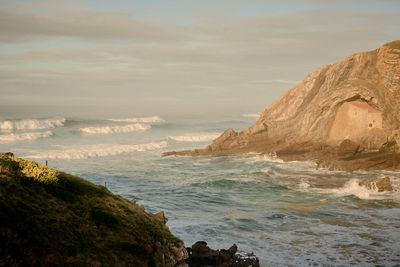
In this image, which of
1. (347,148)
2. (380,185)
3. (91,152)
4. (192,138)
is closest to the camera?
(380,185)

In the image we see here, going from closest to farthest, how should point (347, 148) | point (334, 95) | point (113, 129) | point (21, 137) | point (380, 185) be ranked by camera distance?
1. point (380, 185)
2. point (347, 148)
3. point (334, 95)
4. point (21, 137)
5. point (113, 129)

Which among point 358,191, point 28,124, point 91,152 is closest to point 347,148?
point 358,191

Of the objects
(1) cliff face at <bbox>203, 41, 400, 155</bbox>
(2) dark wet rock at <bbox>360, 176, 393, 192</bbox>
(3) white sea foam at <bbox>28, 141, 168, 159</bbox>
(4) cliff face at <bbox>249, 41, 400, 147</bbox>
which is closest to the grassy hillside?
(2) dark wet rock at <bbox>360, 176, 393, 192</bbox>

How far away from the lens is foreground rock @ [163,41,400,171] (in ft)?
140

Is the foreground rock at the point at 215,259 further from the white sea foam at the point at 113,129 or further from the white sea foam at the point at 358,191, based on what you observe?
the white sea foam at the point at 113,129

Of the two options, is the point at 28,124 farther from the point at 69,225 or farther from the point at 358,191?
the point at 69,225

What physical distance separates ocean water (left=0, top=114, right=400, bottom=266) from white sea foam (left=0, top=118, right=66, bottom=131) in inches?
1554

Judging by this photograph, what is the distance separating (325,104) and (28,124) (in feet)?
233

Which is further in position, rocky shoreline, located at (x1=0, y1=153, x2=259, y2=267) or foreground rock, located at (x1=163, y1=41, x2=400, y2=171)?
foreground rock, located at (x1=163, y1=41, x2=400, y2=171)

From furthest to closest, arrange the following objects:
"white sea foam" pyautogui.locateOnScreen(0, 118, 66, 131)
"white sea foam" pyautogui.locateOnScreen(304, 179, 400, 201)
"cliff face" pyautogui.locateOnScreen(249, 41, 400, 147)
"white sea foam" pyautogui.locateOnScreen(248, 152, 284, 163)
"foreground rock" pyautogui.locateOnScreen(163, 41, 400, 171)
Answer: "white sea foam" pyautogui.locateOnScreen(0, 118, 66, 131), "white sea foam" pyautogui.locateOnScreen(248, 152, 284, 163), "cliff face" pyautogui.locateOnScreen(249, 41, 400, 147), "foreground rock" pyautogui.locateOnScreen(163, 41, 400, 171), "white sea foam" pyautogui.locateOnScreen(304, 179, 400, 201)

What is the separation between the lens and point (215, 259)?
1430 centimetres

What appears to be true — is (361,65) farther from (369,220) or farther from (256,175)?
A: (369,220)

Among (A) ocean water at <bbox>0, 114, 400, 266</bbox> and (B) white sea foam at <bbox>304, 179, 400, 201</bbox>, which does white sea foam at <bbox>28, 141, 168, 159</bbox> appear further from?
(B) white sea foam at <bbox>304, 179, 400, 201</bbox>

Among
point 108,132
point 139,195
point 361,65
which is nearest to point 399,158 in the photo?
point 361,65
